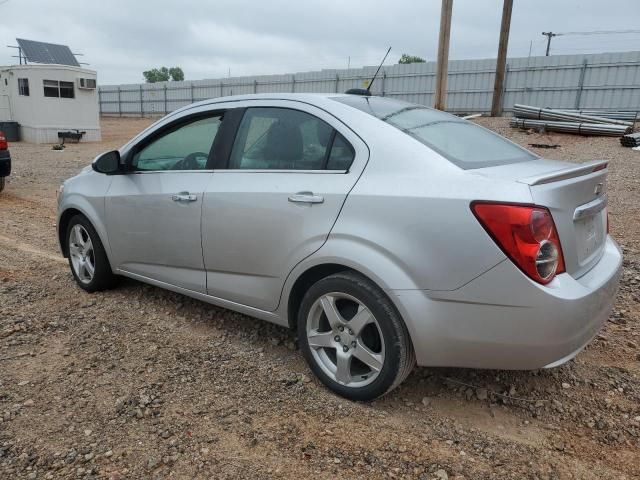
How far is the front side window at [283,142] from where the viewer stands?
9.50ft

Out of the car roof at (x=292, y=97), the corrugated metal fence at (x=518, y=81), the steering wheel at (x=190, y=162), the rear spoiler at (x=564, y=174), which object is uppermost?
the corrugated metal fence at (x=518, y=81)

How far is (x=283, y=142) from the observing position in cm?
311

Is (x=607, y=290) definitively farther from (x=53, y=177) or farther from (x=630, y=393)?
(x=53, y=177)

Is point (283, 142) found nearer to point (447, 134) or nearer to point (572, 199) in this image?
point (447, 134)

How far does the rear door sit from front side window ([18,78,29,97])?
20893mm

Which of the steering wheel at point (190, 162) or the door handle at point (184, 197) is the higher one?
the steering wheel at point (190, 162)

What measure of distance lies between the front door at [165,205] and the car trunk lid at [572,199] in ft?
6.18

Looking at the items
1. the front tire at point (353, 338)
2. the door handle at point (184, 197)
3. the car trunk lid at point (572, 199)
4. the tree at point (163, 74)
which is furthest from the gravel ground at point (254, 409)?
the tree at point (163, 74)

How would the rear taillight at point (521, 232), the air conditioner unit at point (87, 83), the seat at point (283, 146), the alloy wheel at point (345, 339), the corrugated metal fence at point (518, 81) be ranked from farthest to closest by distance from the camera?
the air conditioner unit at point (87, 83), the corrugated metal fence at point (518, 81), the seat at point (283, 146), the alloy wheel at point (345, 339), the rear taillight at point (521, 232)

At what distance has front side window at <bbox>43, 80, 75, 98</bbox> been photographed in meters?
20.4

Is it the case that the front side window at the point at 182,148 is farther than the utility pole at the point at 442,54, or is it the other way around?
the utility pole at the point at 442,54

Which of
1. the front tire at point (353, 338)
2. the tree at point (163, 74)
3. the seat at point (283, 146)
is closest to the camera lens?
the front tire at point (353, 338)

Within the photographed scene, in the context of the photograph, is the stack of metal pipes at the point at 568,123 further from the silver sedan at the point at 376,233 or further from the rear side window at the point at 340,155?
the rear side window at the point at 340,155

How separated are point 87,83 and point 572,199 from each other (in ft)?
75.2
